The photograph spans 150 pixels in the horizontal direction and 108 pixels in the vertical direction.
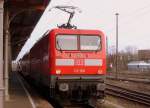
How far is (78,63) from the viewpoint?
639 inches

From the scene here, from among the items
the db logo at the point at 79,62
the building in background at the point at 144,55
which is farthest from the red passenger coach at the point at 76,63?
the building in background at the point at 144,55

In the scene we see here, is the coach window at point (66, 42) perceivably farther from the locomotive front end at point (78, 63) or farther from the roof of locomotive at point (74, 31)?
the roof of locomotive at point (74, 31)

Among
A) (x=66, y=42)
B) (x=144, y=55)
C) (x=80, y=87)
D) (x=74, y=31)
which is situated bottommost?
(x=80, y=87)

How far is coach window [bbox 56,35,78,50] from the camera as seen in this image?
16328mm

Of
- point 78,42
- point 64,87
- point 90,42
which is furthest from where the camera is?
point 90,42

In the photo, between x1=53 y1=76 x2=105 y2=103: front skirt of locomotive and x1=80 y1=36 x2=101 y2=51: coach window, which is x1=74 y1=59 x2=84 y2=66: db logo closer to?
x1=53 y1=76 x2=105 y2=103: front skirt of locomotive

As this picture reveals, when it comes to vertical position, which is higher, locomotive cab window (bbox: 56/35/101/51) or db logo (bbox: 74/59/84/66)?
locomotive cab window (bbox: 56/35/101/51)

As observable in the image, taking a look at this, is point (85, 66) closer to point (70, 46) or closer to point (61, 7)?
point (70, 46)

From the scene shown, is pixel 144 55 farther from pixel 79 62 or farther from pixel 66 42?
pixel 79 62

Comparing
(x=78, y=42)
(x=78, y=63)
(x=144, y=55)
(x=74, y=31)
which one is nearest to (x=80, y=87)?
(x=78, y=63)

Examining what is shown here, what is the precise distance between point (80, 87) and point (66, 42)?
175cm

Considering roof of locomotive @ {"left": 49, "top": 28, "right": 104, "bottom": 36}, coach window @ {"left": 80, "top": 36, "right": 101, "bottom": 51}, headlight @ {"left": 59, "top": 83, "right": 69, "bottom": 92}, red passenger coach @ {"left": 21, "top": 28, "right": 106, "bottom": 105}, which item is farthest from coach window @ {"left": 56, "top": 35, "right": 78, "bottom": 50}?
headlight @ {"left": 59, "top": 83, "right": 69, "bottom": 92}

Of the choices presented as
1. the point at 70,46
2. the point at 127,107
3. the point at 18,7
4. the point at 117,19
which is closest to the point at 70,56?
the point at 70,46

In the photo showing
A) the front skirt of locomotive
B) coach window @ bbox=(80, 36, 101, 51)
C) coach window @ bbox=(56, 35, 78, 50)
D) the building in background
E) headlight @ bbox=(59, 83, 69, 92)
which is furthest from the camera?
the building in background
